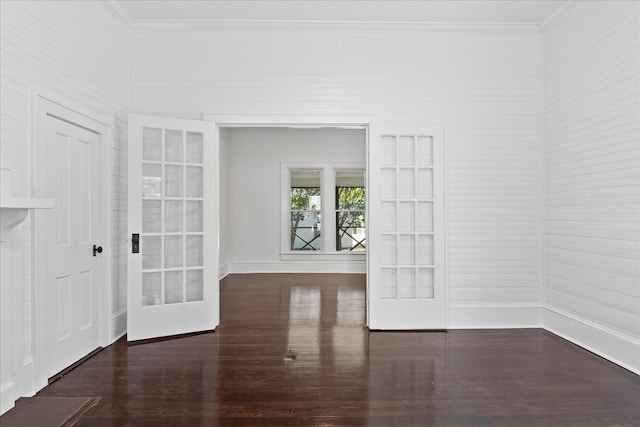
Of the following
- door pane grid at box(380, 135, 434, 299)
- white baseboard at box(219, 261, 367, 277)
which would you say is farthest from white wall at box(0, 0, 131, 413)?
white baseboard at box(219, 261, 367, 277)

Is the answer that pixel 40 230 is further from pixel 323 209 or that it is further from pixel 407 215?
pixel 323 209

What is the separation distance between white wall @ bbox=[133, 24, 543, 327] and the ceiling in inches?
6.4

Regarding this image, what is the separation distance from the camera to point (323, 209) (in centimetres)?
848

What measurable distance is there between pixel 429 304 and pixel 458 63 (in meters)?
2.73

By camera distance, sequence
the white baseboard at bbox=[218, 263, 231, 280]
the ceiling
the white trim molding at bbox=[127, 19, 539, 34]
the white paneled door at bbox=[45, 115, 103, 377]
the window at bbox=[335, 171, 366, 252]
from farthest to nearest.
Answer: the window at bbox=[335, 171, 366, 252], the white baseboard at bbox=[218, 263, 231, 280], the white trim molding at bbox=[127, 19, 539, 34], the ceiling, the white paneled door at bbox=[45, 115, 103, 377]

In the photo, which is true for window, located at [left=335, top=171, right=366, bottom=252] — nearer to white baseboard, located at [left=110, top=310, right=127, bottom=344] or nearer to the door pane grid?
the door pane grid

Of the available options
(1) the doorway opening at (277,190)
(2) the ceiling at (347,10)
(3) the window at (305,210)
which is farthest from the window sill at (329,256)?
(2) the ceiling at (347,10)

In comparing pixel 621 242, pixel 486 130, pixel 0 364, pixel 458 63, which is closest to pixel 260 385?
pixel 0 364

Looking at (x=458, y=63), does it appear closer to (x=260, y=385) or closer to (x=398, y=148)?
(x=398, y=148)

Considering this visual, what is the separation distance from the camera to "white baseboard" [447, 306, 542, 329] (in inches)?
171

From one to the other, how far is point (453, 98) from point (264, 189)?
4.80 metres

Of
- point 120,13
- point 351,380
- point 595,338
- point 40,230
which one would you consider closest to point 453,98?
point 595,338

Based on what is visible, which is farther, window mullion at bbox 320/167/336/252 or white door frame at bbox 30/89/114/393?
window mullion at bbox 320/167/336/252

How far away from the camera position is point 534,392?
2.78 m
